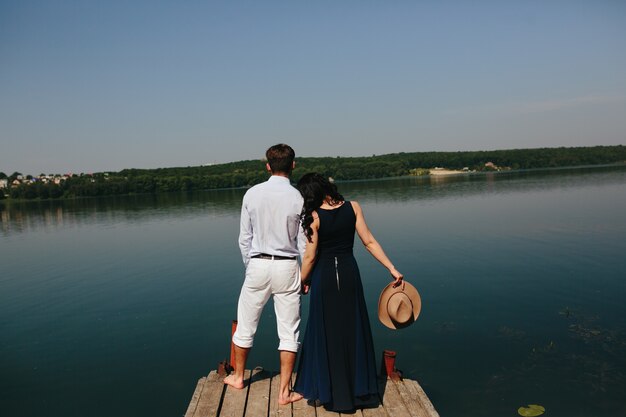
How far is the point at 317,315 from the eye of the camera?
4551 millimetres

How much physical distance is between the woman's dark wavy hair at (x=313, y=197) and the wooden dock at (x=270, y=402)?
161cm

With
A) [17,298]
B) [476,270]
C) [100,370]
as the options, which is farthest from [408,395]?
[17,298]

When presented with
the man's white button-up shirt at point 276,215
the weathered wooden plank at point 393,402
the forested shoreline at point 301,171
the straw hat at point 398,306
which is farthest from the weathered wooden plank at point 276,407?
the forested shoreline at point 301,171

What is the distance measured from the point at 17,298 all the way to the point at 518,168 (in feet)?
435

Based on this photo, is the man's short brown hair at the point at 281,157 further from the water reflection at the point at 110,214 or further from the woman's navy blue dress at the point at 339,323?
the water reflection at the point at 110,214

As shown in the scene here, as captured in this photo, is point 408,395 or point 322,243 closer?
point 322,243

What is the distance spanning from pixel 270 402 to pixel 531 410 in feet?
11.8

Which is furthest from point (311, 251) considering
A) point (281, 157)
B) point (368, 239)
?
point (281, 157)

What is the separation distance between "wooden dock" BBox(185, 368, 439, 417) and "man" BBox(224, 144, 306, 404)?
19 centimetres

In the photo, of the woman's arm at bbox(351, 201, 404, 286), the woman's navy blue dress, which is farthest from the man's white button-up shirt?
the woman's arm at bbox(351, 201, 404, 286)

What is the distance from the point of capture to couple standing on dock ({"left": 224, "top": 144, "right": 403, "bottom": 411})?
4449mm

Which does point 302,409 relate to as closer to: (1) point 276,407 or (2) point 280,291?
(1) point 276,407

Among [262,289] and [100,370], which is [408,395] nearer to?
[262,289]

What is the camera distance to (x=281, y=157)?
176 inches
